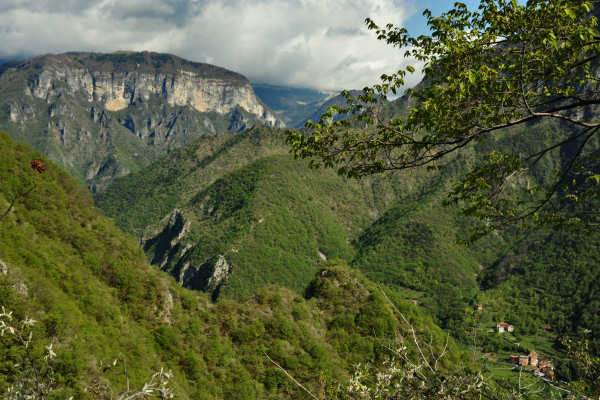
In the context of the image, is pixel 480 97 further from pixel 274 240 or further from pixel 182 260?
pixel 182 260

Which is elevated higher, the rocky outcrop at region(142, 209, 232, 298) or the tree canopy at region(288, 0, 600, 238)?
the tree canopy at region(288, 0, 600, 238)

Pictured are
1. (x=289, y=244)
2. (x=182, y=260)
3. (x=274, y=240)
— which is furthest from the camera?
(x=289, y=244)

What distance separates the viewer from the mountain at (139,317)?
60.2 ft

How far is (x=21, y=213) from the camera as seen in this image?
109ft

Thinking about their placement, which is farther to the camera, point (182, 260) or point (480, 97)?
point (182, 260)

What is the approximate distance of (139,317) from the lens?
30.5m

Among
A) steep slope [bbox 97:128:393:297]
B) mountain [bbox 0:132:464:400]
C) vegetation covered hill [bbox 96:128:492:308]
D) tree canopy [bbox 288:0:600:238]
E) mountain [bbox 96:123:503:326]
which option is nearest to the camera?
tree canopy [bbox 288:0:600:238]

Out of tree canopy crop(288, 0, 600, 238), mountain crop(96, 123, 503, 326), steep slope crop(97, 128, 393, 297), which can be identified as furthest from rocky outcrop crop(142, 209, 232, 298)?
tree canopy crop(288, 0, 600, 238)

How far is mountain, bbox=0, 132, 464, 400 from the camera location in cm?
1834

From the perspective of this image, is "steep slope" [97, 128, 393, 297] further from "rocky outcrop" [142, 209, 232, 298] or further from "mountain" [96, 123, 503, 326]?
"mountain" [96, 123, 503, 326]

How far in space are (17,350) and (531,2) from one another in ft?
60.5

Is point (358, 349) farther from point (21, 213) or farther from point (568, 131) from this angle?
point (568, 131)

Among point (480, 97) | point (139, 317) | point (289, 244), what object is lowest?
point (289, 244)

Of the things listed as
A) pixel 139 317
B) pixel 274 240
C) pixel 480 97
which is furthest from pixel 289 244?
pixel 480 97
